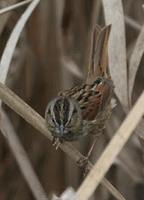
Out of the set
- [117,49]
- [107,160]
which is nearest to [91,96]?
[117,49]

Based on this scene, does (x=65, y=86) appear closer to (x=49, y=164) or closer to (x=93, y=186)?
(x=49, y=164)

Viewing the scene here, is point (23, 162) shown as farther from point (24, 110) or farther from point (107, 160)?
point (107, 160)

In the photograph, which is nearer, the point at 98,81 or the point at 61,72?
the point at 98,81

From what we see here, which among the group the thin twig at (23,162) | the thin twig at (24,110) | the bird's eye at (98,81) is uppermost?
the thin twig at (24,110)

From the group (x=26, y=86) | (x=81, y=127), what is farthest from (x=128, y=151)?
(x=81, y=127)

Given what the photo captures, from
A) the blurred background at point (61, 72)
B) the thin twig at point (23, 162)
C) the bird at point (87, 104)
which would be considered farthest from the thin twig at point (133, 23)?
the thin twig at point (23, 162)

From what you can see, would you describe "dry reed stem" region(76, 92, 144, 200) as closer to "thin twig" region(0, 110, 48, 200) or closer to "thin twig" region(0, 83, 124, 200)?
"thin twig" region(0, 83, 124, 200)

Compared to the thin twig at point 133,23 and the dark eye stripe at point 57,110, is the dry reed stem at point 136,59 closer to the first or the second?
the dark eye stripe at point 57,110
